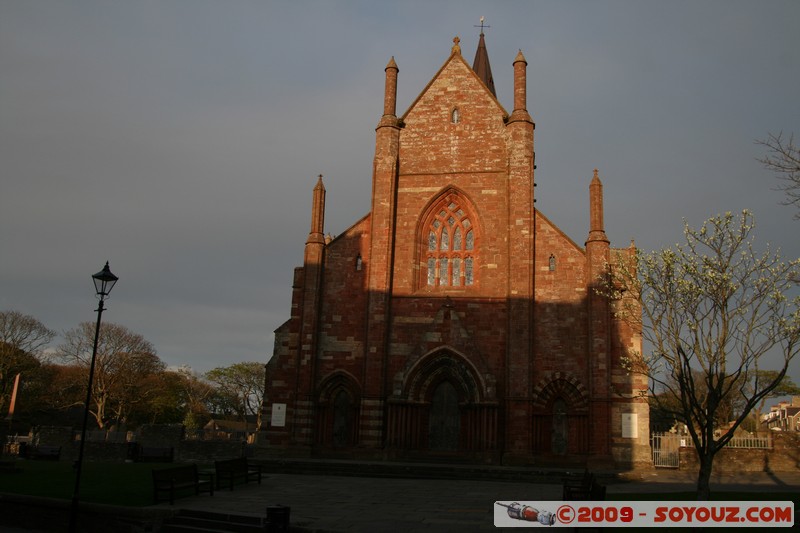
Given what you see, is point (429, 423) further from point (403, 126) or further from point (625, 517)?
point (625, 517)

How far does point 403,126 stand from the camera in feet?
110

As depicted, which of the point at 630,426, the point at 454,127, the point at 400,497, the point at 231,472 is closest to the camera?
the point at 400,497

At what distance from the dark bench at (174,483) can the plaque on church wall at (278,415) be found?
34.4 ft

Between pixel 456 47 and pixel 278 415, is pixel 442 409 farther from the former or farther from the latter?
pixel 456 47

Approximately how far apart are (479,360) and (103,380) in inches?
1563

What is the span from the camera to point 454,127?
108 feet

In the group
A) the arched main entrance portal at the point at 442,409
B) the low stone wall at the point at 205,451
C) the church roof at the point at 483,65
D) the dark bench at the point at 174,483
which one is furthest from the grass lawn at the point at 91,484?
the church roof at the point at 483,65

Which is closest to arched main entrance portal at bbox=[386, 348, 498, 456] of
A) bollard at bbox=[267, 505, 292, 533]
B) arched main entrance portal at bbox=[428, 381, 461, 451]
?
arched main entrance portal at bbox=[428, 381, 461, 451]

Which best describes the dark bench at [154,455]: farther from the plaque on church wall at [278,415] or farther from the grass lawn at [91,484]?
the plaque on church wall at [278,415]

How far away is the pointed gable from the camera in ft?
106

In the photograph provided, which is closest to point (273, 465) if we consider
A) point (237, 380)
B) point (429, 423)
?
point (429, 423)

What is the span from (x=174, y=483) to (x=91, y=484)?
451cm

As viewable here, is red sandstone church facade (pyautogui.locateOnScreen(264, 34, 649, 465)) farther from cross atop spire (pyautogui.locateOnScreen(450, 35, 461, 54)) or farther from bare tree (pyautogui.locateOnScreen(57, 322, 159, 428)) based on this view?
bare tree (pyautogui.locateOnScreen(57, 322, 159, 428))

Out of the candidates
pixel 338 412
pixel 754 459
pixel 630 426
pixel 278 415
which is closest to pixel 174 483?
pixel 278 415
